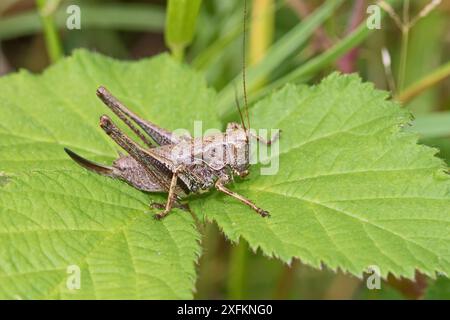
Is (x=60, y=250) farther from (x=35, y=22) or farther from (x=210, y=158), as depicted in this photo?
(x=35, y=22)

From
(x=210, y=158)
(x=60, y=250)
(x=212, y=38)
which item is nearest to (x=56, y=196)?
(x=60, y=250)

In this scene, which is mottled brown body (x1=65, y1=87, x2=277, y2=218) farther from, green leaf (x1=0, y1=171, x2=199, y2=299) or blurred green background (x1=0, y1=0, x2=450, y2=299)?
blurred green background (x1=0, y1=0, x2=450, y2=299)

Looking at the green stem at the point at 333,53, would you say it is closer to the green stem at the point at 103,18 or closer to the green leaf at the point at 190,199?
the green leaf at the point at 190,199

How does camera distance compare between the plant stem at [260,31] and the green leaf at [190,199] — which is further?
the plant stem at [260,31]

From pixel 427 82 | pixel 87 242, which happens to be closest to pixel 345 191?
pixel 87 242

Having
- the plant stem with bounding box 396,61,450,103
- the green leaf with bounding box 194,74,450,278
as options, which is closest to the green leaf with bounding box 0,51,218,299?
the green leaf with bounding box 194,74,450,278

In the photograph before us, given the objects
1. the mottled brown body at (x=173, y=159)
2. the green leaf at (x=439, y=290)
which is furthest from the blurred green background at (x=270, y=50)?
the mottled brown body at (x=173, y=159)
